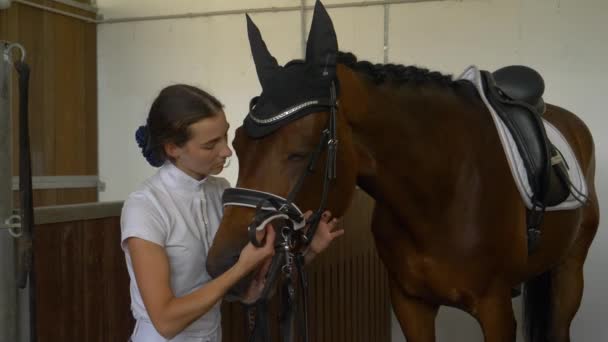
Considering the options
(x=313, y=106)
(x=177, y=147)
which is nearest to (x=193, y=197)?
(x=177, y=147)

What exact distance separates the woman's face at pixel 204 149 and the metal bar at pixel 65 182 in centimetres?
310

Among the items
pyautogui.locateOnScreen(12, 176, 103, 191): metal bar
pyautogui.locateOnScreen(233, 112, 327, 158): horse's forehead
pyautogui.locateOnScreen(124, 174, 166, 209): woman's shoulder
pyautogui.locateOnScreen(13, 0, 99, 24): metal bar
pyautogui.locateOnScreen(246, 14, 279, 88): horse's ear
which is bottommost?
pyautogui.locateOnScreen(12, 176, 103, 191): metal bar

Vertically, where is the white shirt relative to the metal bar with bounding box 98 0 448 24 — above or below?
below

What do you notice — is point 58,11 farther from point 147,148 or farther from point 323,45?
point 323,45

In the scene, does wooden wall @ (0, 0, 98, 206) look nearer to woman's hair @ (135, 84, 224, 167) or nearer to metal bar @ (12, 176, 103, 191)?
metal bar @ (12, 176, 103, 191)

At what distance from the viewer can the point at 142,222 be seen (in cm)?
105

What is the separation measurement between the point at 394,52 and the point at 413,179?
2.11 metres

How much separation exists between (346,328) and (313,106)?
158cm

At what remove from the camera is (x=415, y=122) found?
1.37 metres

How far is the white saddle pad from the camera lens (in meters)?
1.51

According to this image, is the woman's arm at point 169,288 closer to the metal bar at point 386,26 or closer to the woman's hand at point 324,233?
the woman's hand at point 324,233

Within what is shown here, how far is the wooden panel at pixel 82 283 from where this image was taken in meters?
1.21

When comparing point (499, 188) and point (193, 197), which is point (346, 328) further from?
point (193, 197)

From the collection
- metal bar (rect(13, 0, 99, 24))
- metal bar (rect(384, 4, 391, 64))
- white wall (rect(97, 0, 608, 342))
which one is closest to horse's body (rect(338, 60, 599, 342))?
white wall (rect(97, 0, 608, 342))
